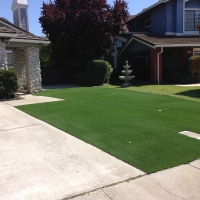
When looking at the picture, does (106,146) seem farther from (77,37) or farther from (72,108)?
(77,37)

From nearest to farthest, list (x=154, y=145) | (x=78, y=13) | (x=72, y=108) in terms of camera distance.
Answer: (x=154, y=145), (x=72, y=108), (x=78, y=13)

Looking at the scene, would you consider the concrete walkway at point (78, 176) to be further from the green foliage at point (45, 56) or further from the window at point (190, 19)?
the green foliage at point (45, 56)

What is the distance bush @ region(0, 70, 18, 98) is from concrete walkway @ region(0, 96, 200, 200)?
238 inches

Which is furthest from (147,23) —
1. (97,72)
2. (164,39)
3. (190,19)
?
(97,72)

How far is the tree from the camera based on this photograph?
1858 centimetres

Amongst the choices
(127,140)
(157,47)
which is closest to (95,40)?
(157,47)

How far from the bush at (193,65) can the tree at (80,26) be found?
6.58 meters

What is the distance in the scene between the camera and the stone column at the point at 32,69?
1301 cm

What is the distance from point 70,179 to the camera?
334 cm

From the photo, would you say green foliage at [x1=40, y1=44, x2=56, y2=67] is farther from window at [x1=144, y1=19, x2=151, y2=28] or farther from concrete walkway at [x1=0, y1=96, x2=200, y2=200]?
concrete walkway at [x1=0, y1=96, x2=200, y2=200]

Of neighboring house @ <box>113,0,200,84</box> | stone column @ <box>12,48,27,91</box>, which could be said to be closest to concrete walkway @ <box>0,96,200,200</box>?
stone column @ <box>12,48,27,91</box>

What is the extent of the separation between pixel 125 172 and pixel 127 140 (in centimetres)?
134

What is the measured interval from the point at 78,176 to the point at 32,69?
10.7 metres

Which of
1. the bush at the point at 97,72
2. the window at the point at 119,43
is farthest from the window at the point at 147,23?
the bush at the point at 97,72
